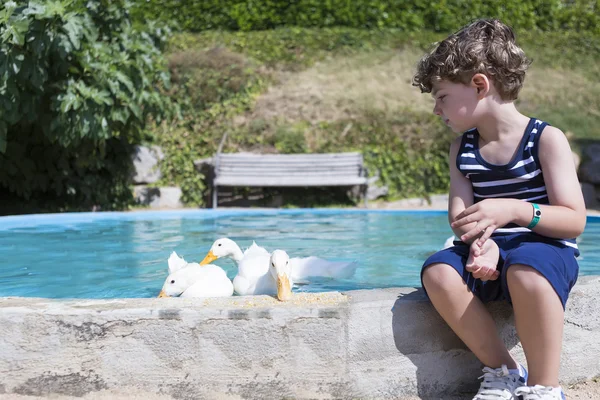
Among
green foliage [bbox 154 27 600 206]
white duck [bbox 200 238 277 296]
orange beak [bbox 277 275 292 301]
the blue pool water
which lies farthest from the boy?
green foliage [bbox 154 27 600 206]

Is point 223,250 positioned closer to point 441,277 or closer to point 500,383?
point 441,277

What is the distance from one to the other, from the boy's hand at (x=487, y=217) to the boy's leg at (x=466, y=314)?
0.40 ft

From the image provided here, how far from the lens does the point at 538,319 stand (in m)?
1.89

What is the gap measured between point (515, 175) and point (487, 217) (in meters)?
0.26

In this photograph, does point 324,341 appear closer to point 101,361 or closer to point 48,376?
point 101,361

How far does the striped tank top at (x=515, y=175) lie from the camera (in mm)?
2143

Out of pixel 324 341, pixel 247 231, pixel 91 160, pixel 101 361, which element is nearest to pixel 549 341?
pixel 324 341

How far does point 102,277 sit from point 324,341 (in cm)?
211

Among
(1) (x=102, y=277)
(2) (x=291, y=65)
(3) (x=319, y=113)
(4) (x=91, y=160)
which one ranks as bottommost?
(1) (x=102, y=277)

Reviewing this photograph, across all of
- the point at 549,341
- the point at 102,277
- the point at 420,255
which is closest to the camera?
the point at 549,341

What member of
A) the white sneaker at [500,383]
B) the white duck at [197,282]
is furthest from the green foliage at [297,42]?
the white sneaker at [500,383]

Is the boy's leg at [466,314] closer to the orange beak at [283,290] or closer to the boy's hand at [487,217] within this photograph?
the boy's hand at [487,217]

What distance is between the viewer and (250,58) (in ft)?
36.0

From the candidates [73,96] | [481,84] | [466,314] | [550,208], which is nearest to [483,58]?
[481,84]
